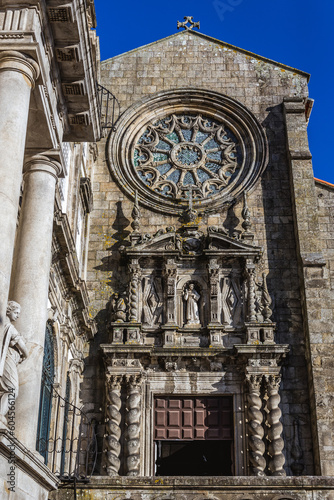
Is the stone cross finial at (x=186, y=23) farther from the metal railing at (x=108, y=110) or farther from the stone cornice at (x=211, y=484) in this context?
the stone cornice at (x=211, y=484)

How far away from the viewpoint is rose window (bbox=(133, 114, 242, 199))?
1691cm

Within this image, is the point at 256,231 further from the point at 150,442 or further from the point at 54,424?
the point at 54,424

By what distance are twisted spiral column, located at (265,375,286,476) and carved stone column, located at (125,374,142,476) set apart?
255cm

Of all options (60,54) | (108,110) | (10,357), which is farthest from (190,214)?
(10,357)

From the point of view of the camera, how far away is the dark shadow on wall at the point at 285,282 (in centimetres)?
1397

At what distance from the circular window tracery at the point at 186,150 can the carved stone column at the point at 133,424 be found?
433cm

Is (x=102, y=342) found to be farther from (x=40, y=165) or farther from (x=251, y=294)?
(x=40, y=165)

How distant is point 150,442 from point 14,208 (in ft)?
26.5

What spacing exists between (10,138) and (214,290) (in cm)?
847

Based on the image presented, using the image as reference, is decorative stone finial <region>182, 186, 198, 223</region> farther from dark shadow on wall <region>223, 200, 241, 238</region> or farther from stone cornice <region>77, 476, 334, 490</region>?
stone cornice <region>77, 476, 334, 490</region>

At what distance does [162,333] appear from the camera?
14742mm

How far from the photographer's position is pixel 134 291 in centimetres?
1499

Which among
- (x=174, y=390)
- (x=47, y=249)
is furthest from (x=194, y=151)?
(x=47, y=249)

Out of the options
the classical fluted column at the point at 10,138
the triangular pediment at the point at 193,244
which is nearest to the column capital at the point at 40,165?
the classical fluted column at the point at 10,138
